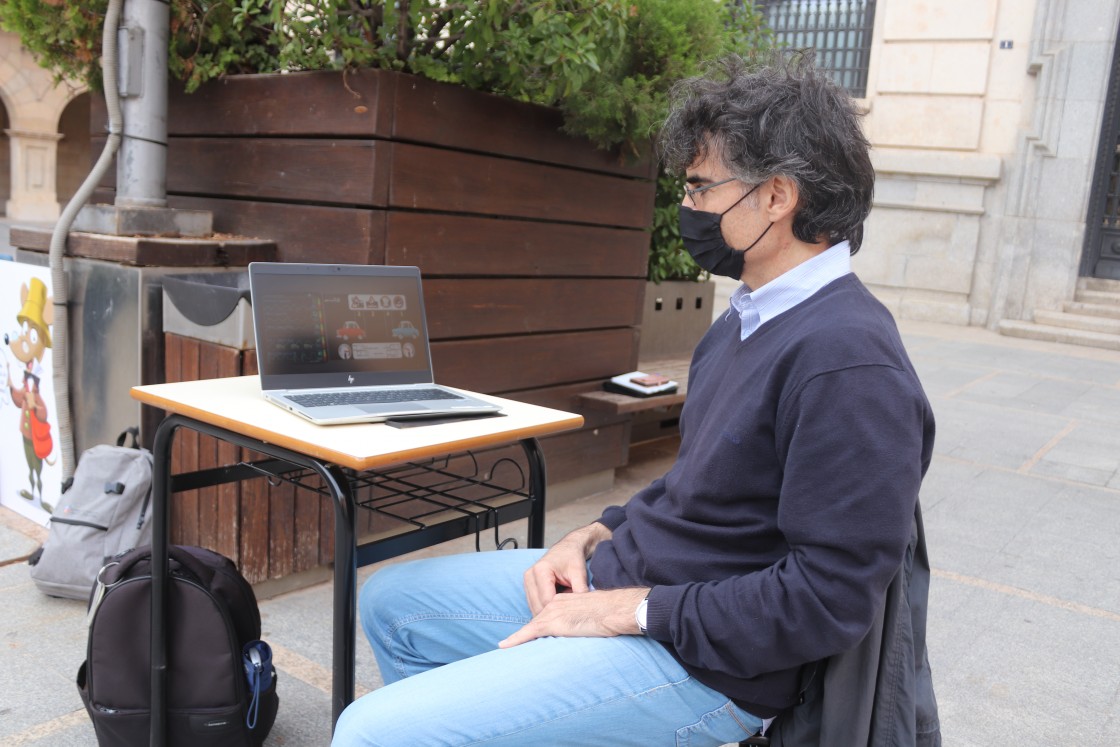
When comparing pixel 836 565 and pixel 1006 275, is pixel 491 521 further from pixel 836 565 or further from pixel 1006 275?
pixel 1006 275

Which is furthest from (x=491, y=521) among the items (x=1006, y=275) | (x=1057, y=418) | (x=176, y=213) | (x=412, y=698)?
(x=1006, y=275)

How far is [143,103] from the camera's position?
3.53 metres

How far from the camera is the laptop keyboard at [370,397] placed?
2215mm

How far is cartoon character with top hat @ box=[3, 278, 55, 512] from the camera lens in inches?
142

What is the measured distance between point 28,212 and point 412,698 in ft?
74.0

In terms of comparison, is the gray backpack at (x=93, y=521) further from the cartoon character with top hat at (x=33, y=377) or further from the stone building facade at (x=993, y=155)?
the stone building facade at (x=993, y=155)

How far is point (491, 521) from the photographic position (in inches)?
90.0

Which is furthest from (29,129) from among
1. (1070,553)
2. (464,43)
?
(1070,553)

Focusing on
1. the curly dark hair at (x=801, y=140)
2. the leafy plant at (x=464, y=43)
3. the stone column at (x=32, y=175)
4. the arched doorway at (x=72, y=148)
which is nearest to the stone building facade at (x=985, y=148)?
the leafy plant at (x=464, y=43)

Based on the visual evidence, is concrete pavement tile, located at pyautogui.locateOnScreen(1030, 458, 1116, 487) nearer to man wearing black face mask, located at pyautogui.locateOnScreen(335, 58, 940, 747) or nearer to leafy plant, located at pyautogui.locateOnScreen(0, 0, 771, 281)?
leafy plant, located at pyautogui.locateOnScreen(0, 0, 771, 281)

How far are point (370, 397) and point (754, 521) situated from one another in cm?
106

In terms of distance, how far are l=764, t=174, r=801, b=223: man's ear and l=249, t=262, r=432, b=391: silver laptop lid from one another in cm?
106

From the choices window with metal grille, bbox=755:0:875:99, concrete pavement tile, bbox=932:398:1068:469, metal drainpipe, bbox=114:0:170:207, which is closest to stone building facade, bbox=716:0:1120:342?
window with metal grille, bbox=755:0:875:99

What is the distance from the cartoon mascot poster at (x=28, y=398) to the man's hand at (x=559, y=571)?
2397 millimetres
